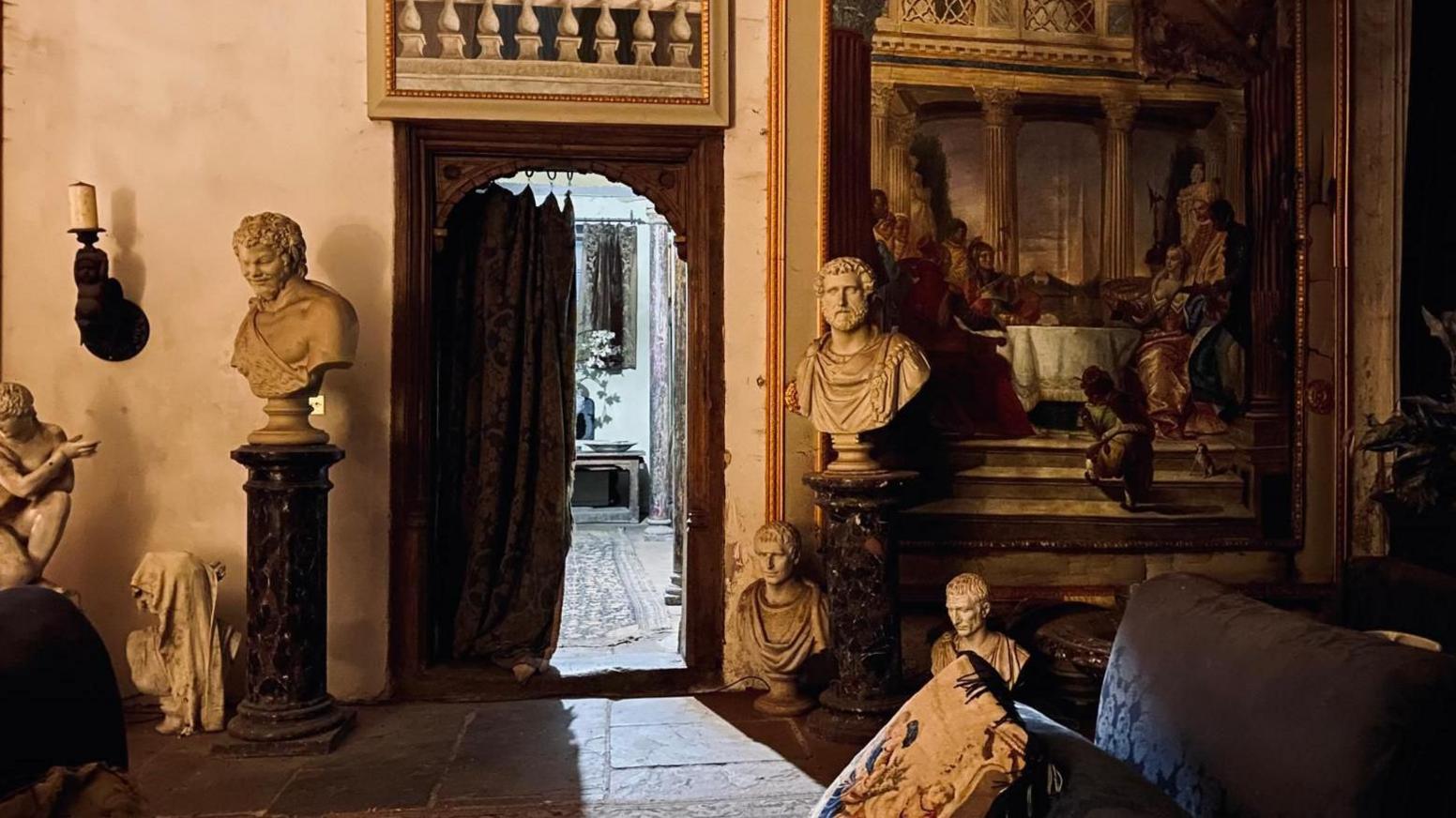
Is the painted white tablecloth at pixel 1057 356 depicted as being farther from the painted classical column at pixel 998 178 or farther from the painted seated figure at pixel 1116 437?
the painted classical column at pixel 998 178

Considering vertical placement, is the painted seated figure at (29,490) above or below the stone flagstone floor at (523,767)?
above

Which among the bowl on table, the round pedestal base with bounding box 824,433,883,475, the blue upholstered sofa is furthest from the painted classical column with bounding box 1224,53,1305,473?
the bowl on table

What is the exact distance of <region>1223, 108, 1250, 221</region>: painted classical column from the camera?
4.83m

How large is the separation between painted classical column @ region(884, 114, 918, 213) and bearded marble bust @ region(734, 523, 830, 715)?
5.08ft

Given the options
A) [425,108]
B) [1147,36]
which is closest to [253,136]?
[425,108]

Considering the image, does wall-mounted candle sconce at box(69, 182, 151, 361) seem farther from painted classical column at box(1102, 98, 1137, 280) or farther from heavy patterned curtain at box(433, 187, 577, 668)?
painted classical column at box(1102, 98, 1137, 280)

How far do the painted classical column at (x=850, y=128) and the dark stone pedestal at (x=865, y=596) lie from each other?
116 cm

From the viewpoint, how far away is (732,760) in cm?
362

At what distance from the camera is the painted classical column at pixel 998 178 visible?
471cm

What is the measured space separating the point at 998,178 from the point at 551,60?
6.68 feet

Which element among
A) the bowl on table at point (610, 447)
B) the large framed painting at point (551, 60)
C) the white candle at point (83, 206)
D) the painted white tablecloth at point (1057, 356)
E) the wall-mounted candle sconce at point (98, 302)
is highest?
the large framed painting at point (551, 60)

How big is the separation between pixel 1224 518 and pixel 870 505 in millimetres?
1924

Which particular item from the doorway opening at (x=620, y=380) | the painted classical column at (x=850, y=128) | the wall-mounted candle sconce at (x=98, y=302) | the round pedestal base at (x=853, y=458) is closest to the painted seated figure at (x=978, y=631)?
the round pedestal base at (x=853, y=458)

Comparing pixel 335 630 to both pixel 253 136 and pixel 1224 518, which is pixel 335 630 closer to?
pixel 253 136
